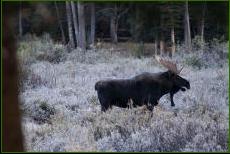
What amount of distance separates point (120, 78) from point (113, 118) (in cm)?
662

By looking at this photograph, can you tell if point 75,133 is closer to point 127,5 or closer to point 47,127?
point 47,127

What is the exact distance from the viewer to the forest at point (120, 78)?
28.7 ft

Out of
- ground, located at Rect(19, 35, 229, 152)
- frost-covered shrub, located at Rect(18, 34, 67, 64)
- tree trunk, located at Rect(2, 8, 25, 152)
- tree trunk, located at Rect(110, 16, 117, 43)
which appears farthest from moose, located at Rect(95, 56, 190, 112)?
tree trunk, located at Rect(110, 16, 117, 43)

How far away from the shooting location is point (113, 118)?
1033 cm

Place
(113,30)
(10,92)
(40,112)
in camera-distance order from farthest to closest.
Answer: (113,30) < (40,112) < (10,92)

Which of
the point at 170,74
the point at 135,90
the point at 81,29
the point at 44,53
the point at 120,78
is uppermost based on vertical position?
the point at 81,29

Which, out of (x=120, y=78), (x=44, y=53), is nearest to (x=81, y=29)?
(x=44, y=53)

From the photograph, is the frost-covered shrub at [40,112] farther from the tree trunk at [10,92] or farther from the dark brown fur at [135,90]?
the tree trunk at [10,92]

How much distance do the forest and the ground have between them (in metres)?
0.02

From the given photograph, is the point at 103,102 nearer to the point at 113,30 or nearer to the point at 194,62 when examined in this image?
the point at 194,62

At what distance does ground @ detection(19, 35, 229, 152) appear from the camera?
8.70 metres

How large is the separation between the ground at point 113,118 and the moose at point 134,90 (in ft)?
0.72

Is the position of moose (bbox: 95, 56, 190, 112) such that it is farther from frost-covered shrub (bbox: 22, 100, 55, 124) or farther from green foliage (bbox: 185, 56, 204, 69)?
green foliage (bbox: 185, 56, 204, 69)

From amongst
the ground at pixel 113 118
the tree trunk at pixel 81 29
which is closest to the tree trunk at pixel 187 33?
the tree trunk at pixel 81 29
